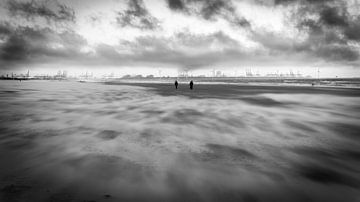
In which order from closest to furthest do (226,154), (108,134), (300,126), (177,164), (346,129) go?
1. (177,164)
2. (226,154)
3. (108,134)
4. (346,129)
5. (300,126)

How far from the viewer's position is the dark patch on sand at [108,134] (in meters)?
7.10

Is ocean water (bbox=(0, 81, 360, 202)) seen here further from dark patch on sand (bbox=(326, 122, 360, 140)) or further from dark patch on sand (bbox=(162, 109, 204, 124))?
dark patch on sand (bbox=(162, 109, 204, 124))

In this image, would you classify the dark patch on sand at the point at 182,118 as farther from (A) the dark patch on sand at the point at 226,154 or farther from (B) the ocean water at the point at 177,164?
(A) the dark patch on sand at the point at 226,154

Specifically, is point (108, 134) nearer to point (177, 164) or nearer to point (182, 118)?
point (177, 164)

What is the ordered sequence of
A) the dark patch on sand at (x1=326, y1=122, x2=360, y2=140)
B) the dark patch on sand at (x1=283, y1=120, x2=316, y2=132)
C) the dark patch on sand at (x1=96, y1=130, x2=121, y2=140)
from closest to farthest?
the dark patch on sand at (x1=96, y1=130, x2=121, y2=140) → the dark patch on sand at (x1=326, y1=122, x2=360, y2=140) → the dark patch on sand at (x1=283, y1=120, x2=316, y2=132)

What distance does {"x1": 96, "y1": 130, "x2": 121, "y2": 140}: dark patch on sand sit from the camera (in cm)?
710

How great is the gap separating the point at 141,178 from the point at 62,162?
214 cm

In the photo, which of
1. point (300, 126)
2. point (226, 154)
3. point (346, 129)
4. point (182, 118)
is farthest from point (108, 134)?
point (346, 129)

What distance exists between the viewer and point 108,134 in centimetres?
752

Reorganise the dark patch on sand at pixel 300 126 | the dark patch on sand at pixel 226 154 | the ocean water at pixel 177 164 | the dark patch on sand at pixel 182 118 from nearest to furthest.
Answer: the ocean water at pixel 177 164 → the dark patch on sand at pixel 226 154 → the dark patch on sand at pixel 300 126 → the dark patch on sand at pixel 182 118

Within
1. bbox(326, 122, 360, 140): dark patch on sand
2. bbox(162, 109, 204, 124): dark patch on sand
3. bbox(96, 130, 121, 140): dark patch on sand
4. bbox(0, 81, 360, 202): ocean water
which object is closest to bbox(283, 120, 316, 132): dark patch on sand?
bbox(0, 81, 360, 202): ocean water

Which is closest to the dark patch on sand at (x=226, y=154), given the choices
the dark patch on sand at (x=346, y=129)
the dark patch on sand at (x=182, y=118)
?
the dark patch on sand at (x=182, y=118)

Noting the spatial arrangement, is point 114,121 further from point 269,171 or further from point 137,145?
point 269,171

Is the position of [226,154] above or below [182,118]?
below
